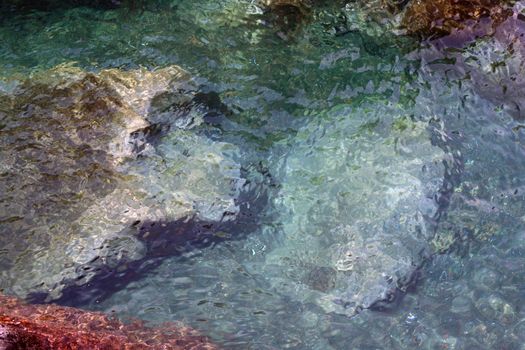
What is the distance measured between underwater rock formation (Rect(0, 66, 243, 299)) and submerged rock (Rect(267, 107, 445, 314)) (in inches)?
24.0

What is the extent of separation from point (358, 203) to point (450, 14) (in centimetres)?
227

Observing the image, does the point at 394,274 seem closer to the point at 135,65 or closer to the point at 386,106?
the point at 386,106

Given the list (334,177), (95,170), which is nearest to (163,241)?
(95,170)

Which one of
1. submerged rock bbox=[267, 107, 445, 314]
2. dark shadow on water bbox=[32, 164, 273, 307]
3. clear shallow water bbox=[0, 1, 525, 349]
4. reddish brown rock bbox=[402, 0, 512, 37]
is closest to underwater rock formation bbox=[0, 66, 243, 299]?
dark shadow on water bbox=[32, 164, 273, 307]

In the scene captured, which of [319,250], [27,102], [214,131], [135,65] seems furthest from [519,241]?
[27,102]

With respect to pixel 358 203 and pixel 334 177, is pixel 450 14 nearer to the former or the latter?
pixel 334 177

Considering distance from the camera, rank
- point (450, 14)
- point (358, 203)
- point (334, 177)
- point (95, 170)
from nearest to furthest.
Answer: point (95, 170) < point (358, 203) < point (334, 177) < point (450, 14)

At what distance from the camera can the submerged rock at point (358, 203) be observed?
437 cm

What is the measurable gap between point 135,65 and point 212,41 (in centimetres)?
89

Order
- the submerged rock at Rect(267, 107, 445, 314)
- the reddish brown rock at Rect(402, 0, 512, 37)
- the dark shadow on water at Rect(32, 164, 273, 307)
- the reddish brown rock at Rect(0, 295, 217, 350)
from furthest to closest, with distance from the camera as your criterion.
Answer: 1. the reddish brown rock at Rect(402, 0, 512, 37)
2. the submerged rock at Rect(267, 107, 445, 314)
3. the dark shadow on water at Rect(32, 164, 273, 307)
4. the reddish brown rock at Rect(0, 295, 217, 350)

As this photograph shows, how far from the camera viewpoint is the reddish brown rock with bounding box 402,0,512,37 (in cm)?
548

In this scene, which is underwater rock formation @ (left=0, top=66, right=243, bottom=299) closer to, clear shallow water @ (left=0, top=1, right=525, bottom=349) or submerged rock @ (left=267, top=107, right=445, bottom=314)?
clear shallow water @ (left=0, top=1, right=525, bottom=349)

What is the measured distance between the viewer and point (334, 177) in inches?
195

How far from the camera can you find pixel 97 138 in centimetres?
479
